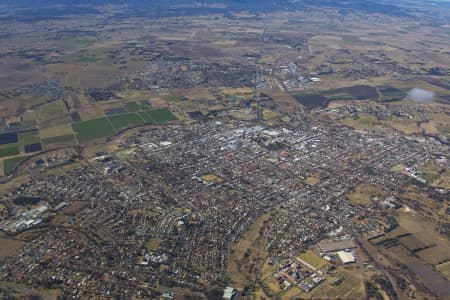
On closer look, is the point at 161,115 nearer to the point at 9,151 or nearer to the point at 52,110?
the point at 52,110

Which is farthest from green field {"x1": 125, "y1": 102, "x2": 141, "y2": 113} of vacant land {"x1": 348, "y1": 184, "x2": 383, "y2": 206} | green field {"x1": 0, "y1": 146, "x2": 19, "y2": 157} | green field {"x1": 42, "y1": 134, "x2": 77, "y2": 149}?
vacant land {"x1": 348, "y1": 184, "x2": 383, "y2": 206}

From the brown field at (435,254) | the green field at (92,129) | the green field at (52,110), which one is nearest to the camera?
the brown field at (435,254)

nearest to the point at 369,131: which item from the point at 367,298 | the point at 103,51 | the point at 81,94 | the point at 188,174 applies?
the point at 188,174

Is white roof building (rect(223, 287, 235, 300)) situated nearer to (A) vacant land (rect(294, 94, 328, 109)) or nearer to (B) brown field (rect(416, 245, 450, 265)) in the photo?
(B) brown field (rect(416, 245, 450, 265))

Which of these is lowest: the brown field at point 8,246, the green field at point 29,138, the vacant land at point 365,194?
the green field at point 29,138

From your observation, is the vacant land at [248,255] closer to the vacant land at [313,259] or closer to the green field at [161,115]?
the vacant land at [313,259]

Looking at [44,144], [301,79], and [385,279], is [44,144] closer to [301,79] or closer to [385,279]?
[385,279]

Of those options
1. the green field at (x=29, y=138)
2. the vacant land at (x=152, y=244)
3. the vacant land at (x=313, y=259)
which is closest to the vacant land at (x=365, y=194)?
the vacant land at (x=313, y=259)
